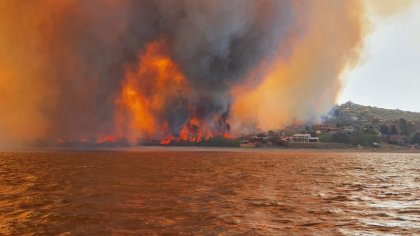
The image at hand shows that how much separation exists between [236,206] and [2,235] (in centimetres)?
1312

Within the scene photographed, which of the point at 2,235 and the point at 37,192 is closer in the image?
the point at 2,235

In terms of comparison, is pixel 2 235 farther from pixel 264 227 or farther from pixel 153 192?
pixel 153 192

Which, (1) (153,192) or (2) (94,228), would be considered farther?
(1) (153,192)

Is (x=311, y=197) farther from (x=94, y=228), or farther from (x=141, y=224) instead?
(x=94, y=228)

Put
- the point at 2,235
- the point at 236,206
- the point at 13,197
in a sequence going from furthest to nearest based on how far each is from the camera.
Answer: the point at 13,197 → the point at 236,206 → the point at 2,235

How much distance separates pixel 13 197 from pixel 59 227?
12114 millimetres

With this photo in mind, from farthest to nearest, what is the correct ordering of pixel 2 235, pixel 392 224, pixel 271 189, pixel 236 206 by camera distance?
pixel 271 189
pixel 236 206
pixel 392 224
pixel 2 235

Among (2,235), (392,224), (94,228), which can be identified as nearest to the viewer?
(2,235)

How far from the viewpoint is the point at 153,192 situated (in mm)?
31328

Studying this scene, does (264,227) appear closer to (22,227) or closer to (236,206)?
(236,206)

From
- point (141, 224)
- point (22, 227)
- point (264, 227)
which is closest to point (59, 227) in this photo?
point (22, 227)

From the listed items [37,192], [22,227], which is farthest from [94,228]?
[37,192]

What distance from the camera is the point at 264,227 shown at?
18875 mm

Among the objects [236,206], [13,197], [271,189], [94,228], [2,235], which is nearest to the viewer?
[2,235]
